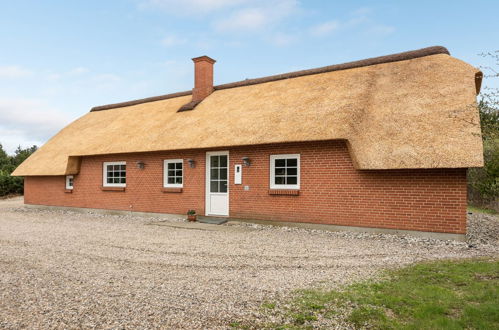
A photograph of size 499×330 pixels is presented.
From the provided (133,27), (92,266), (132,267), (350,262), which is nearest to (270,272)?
Answer: (350,262)

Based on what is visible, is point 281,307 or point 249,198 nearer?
point 281,307

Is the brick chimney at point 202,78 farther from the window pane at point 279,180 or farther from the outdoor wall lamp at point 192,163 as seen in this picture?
the window pane at point 279,180

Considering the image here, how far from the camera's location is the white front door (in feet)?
38.5

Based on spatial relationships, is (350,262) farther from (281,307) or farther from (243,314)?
(243,314)

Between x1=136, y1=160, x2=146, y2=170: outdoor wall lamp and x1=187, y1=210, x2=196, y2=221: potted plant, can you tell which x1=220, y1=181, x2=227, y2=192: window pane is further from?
x1=136, y1=160, x2=146, y2=170: outdoor wall lamp

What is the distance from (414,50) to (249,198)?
738 centimetres

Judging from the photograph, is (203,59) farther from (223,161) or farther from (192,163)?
(223,161)

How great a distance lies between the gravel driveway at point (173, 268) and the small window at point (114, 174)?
12.9 feet

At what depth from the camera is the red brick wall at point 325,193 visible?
8.31 m

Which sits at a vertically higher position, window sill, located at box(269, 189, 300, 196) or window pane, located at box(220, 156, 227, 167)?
window pane, located at box(220, 156, 227, 167)

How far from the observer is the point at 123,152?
526 inches

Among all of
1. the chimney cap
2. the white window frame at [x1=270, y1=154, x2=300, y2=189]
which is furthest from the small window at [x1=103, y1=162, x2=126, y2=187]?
the white window frame at [x1=270, y1=154, x2=300, y2=189]

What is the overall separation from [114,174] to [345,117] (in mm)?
9856

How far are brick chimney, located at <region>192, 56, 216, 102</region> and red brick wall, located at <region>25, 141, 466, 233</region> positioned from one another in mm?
3744
